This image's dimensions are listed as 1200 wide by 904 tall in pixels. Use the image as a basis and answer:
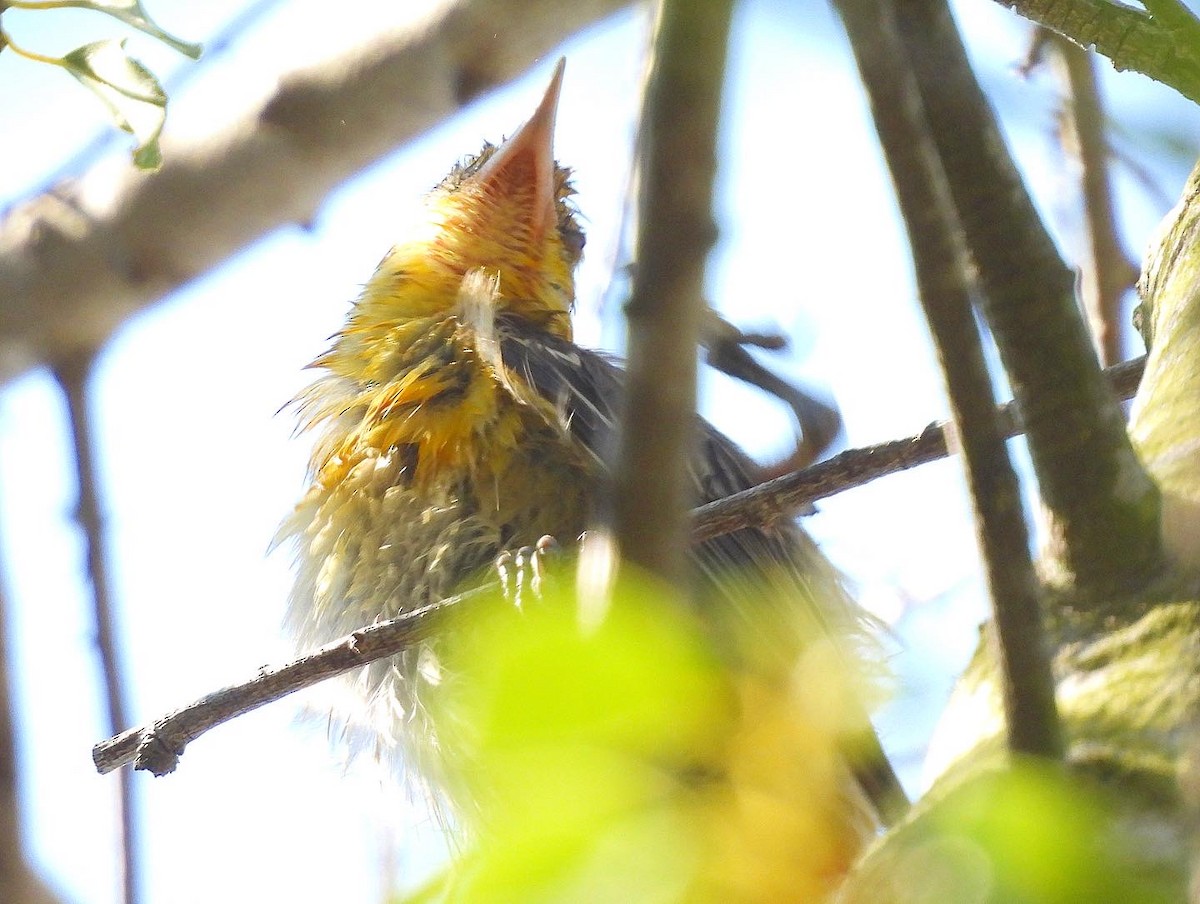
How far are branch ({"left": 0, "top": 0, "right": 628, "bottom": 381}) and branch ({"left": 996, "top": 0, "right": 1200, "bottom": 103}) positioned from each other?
1.48 m

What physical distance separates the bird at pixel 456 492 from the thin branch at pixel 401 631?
2.20ft

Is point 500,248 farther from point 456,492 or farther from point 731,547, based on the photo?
point 731,547

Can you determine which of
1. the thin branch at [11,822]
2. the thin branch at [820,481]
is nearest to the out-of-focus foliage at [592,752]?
the thin branch at [820,481]

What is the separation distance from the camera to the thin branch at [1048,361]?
106 cm

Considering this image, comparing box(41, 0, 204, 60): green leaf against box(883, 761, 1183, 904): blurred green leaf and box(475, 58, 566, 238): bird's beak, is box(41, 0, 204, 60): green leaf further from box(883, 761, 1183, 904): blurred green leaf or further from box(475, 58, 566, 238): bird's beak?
box(475, 58, 566, 238): bird's beak

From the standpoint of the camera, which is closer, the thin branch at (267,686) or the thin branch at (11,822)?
the thin branch at (267,686)

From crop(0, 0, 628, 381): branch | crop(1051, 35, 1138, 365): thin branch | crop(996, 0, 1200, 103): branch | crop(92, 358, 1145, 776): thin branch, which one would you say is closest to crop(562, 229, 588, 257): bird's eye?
crop(0, 0, 628, 381): branch

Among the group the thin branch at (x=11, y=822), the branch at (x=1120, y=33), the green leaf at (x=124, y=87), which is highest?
the green leaf at (x=124, y=87)

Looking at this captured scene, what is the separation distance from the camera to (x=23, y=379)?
9.27 ft

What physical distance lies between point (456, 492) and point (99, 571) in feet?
2.50

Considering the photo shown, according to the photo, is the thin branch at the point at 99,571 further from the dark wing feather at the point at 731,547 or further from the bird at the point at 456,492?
the dark wing feather at the point at 731,547

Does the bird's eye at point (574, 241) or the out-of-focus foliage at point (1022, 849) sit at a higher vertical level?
the bird's eye at point (574, 241)

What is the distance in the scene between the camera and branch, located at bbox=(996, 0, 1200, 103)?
1.32 m

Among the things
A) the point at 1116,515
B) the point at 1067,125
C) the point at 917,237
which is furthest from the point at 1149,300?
the point at 1067,125
